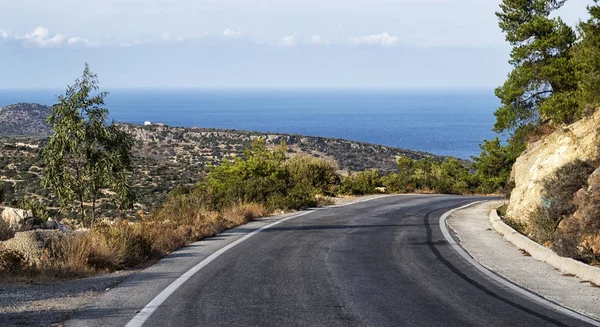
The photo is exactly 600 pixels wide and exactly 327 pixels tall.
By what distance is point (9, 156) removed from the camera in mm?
52781

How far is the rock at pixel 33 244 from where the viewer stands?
9.95 m

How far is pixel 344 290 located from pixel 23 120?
397ft

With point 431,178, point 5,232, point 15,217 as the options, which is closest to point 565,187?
point 5,232

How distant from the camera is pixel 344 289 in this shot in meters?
8.67

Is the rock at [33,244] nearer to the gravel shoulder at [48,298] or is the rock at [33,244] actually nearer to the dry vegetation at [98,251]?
the dry vegetation at [98,251]

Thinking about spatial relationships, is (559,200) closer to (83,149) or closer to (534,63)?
(83,149)

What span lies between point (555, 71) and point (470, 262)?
2079 cm

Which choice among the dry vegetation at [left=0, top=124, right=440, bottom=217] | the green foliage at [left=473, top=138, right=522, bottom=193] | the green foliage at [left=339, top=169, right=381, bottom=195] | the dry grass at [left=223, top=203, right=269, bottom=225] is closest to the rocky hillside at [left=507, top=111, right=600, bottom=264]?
the dry grass at [left=223, top=203, right=269, bottom=225]

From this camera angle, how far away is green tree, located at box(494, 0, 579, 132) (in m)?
29.3

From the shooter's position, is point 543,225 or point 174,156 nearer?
point 543,225

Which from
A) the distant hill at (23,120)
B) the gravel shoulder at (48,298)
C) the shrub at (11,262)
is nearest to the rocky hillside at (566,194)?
the gravel shoulder at (48,298)

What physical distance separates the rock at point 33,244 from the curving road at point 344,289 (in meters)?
2.53

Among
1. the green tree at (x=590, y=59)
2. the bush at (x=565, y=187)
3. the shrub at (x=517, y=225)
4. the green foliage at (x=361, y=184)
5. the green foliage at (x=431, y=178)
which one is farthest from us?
the green foliage at (x=431, y=178)

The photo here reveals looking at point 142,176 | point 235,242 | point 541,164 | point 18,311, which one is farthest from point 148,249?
point 142,176
